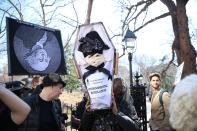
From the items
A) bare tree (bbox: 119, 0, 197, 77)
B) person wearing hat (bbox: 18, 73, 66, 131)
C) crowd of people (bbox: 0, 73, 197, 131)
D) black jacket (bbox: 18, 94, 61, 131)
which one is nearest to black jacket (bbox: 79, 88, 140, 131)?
crowd of people (bbox: 0, 73, 197, 131)

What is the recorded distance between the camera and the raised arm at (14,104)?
2887mm

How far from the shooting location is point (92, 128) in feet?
17.1

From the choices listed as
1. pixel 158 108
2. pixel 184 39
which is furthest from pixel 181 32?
pixel 158 108

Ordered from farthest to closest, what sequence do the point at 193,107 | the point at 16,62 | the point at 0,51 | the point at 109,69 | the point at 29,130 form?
1. the point at 0,51
2. the point at 16,62
3. the point at 109,69
4. the point at 29,130
5. the point at 193,107

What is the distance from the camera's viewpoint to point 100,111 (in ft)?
17.0

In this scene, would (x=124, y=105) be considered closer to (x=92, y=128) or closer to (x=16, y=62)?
(x=92, y=128)

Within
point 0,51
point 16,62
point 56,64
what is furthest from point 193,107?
point 0,51

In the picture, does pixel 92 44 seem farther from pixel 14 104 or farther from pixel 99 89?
pixel 14 104

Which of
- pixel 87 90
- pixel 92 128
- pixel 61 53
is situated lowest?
pixel 92 128

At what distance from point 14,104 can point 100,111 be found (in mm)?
2273

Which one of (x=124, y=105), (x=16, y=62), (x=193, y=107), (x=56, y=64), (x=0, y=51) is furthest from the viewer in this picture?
(x=0, y=51)

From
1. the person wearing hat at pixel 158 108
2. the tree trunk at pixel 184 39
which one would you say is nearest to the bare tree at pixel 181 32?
the tree trunk at pixel 184 39

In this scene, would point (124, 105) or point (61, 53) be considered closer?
point (124, 105)

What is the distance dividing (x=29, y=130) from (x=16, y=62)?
7.48 ft
